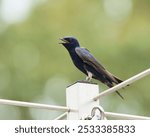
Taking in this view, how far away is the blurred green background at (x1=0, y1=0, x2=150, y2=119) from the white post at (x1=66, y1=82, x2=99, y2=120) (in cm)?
526

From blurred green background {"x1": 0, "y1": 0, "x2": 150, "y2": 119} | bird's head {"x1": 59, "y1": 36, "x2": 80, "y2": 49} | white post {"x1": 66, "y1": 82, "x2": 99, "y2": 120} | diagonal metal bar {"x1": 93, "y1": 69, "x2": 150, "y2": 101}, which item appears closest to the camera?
Result: diagonal metal bar {"x1": 93, "y1": 69, "x2": 150, "y2": 101}

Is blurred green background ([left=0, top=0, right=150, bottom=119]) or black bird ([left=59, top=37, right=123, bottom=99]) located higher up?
blurred green background ([left=0, top=0, right=150, bottom=119])

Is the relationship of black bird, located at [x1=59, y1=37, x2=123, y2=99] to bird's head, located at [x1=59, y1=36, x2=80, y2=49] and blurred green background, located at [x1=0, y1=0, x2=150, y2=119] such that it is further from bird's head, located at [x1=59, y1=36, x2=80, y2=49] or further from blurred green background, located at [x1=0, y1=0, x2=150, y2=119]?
blurred green background, located at [x1=0, y1=0, x2=150, y2=119]

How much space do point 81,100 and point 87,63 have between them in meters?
0.99

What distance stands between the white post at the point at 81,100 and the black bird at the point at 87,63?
0.57m

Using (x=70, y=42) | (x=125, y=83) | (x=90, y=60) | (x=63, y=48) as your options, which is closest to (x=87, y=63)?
(x=90, y=60)

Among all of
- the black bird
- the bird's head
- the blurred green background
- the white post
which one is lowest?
the white post

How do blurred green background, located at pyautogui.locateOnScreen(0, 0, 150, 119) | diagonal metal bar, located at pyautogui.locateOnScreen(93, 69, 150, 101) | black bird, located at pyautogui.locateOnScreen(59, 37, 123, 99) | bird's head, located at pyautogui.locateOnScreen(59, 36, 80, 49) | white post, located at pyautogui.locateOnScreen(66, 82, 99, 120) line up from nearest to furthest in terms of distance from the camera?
diagonal metal bar, located at pyautogui.locateOnScreen(93, 69, 150, 101)
white post, located at pyautogui.locateOnScreen(66, 82, 99, 120)
black bird, located at pyautogui.locateOnScreen(59, 37, 123, 99)
bird's head, located at pyautogui.locateOnScreen(59, 36, 80, 49)
blurred green background, located at pyautogui.locateOnScreen(0, 0, 150, 119)

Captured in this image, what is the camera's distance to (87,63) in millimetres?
4199

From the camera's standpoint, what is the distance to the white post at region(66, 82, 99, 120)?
319 cm

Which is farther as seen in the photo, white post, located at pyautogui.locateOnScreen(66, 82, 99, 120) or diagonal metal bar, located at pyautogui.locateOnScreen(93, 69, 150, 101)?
white post, located at pyautogui.locateOnScreen(66, 82, 99, 120)

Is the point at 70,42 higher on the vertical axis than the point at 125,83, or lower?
higher

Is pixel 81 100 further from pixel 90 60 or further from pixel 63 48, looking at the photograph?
pixel 63 48

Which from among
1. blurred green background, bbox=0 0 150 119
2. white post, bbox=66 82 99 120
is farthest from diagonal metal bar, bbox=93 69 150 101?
blurred green background, bbox=0 0 150 119
